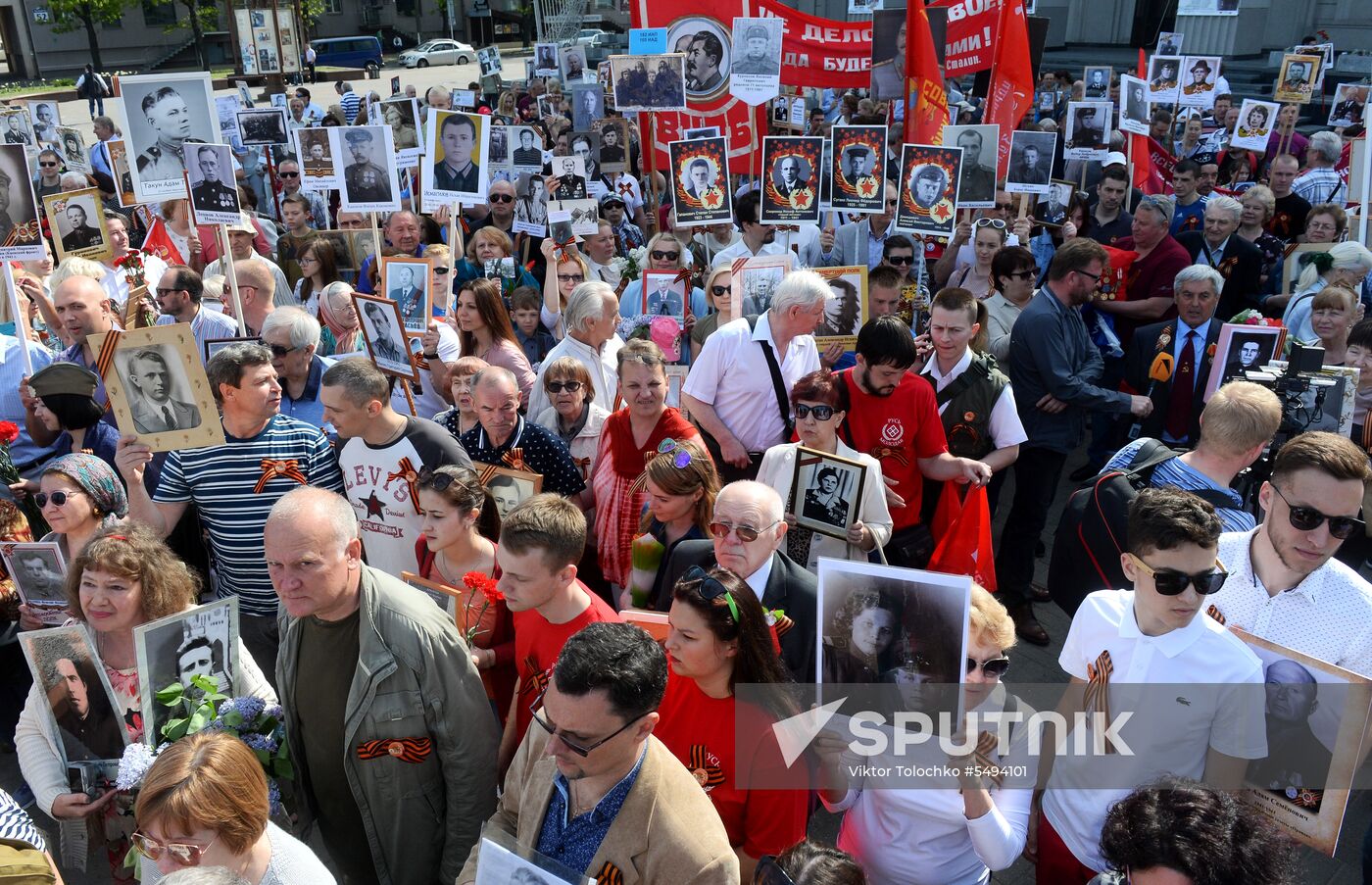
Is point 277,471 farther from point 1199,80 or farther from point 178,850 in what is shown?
point 1199,80

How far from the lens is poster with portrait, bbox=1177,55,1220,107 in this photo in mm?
12898

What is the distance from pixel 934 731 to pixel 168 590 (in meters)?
2.45

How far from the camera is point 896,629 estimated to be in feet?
9.20

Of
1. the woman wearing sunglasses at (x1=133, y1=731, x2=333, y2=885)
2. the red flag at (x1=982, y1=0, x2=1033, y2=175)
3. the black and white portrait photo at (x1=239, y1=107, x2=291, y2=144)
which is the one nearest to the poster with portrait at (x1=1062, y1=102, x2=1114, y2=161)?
the red flag at (x1=982, y1=0, x2=1033, y2=175)

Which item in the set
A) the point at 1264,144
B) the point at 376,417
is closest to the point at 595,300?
the point at 376,417

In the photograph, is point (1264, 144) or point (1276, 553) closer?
point (1276, 553)

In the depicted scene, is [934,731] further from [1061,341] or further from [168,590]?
[1061,341]

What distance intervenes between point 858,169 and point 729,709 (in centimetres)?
583

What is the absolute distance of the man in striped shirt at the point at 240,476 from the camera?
162 inches

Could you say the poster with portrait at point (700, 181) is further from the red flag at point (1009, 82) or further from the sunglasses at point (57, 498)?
the sunglasses at point (57, 498)

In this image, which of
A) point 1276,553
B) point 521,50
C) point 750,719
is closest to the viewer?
point 750,719

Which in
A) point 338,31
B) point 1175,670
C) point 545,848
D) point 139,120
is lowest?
point 545,848

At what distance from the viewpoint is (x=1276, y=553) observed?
3.10 m

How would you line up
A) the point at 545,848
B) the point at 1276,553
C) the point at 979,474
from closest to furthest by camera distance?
the point at 545,848 < the point at 1276,553 < the point at 979,474
